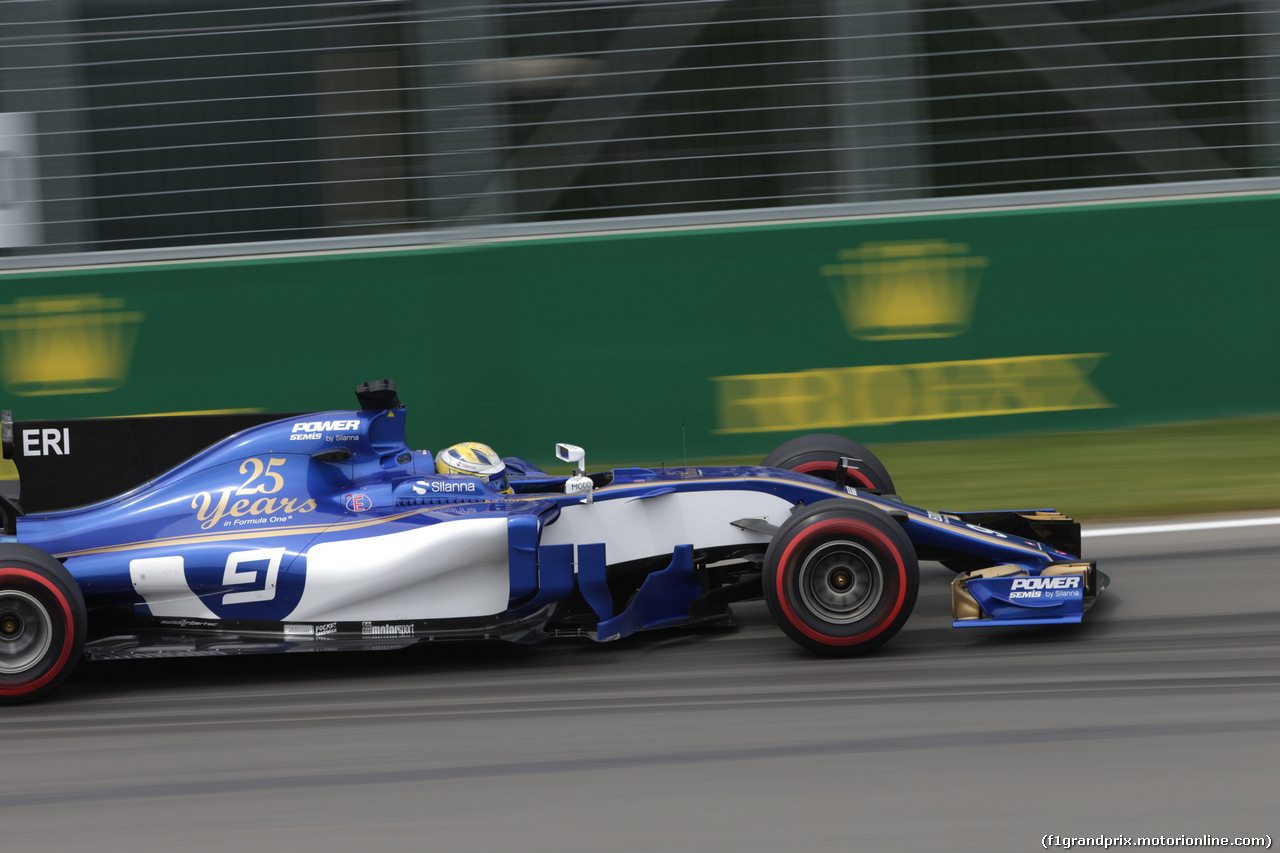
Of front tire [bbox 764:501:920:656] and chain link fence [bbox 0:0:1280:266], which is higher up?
chain link fence [bbox 0:0:1280:266]

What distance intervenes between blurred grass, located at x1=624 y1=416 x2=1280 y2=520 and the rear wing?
405 cm

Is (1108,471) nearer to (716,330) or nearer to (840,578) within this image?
(716,330)

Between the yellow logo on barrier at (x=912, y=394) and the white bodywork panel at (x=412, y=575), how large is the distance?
3.91 meters

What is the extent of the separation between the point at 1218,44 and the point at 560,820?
7179mm

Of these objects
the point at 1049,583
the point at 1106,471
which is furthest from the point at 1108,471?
the point at 1049,583

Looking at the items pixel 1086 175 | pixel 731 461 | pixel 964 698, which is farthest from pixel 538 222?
pixel 964 698

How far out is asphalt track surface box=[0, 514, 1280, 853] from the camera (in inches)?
143

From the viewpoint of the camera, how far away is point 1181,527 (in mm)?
6660

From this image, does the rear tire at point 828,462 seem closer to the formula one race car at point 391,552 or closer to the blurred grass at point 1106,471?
the formula one race car at point 391,552

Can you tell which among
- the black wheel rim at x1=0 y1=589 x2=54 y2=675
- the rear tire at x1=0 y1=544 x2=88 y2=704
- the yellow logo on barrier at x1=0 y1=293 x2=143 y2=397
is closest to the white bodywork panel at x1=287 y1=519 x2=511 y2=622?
the rear tire at x1=0 y1=544 x2=88 y2=704

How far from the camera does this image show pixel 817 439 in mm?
6148

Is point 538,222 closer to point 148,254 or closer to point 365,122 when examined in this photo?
point 365,122

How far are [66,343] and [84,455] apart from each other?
12.3ft

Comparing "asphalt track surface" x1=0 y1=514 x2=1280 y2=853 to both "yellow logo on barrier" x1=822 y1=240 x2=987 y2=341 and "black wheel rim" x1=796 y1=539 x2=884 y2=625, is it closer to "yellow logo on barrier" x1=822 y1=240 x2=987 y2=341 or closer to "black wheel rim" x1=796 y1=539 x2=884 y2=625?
"black wheel rim" x1=796 y1=539 x2=884 y2=625
